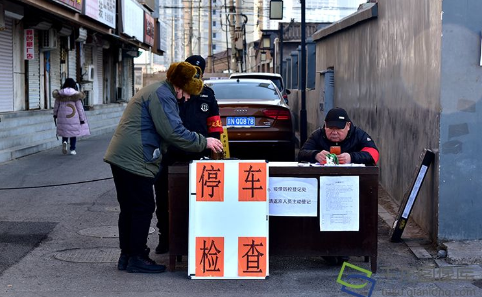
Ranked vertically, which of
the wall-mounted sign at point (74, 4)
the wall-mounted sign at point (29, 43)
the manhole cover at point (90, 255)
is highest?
the wall-mounted sign at point (74, 4)

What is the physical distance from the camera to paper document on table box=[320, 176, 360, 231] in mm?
6555

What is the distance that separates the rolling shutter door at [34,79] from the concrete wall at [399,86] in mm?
11753

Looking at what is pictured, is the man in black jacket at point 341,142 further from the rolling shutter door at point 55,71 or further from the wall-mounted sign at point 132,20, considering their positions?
the wall-mounted sign at point 132,20

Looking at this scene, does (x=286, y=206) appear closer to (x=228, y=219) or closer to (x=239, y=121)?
(x=228, y=219)

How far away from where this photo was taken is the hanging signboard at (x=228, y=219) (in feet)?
21.2

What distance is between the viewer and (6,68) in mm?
21609

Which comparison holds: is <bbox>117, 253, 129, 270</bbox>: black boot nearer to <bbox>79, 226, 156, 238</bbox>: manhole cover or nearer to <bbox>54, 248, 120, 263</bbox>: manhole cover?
<bbox>54, 248, 120, 263</bbox>: manhole cover

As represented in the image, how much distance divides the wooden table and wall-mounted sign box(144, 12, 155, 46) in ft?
105

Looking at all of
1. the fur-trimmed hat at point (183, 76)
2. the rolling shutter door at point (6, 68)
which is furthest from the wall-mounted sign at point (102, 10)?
the fur-trimmed hat at point (183, 76)

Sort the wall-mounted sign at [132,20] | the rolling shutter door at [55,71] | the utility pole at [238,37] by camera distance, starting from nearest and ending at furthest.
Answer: the rolling shutter door at [55,71]
the wall-mounted sign at [132,20]
the utility pole at [238,37]

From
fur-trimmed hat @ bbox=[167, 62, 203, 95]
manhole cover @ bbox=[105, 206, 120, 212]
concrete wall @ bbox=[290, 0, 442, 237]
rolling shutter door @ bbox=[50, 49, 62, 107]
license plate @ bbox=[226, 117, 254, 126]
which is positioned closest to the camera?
fur-trimmed hat @ bbox=[167, 62, 203, 95]

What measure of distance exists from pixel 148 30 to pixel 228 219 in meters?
33.7

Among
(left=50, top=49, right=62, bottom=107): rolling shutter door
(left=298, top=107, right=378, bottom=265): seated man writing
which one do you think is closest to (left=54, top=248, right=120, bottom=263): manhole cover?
(left=298, top=107, right=378, bottom=265): seated man writing

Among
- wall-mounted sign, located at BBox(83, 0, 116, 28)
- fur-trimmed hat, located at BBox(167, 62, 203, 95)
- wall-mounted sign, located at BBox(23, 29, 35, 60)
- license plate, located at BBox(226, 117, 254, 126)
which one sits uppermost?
wall-mounted sign, located at BBox(83, 0, 116, 28)
